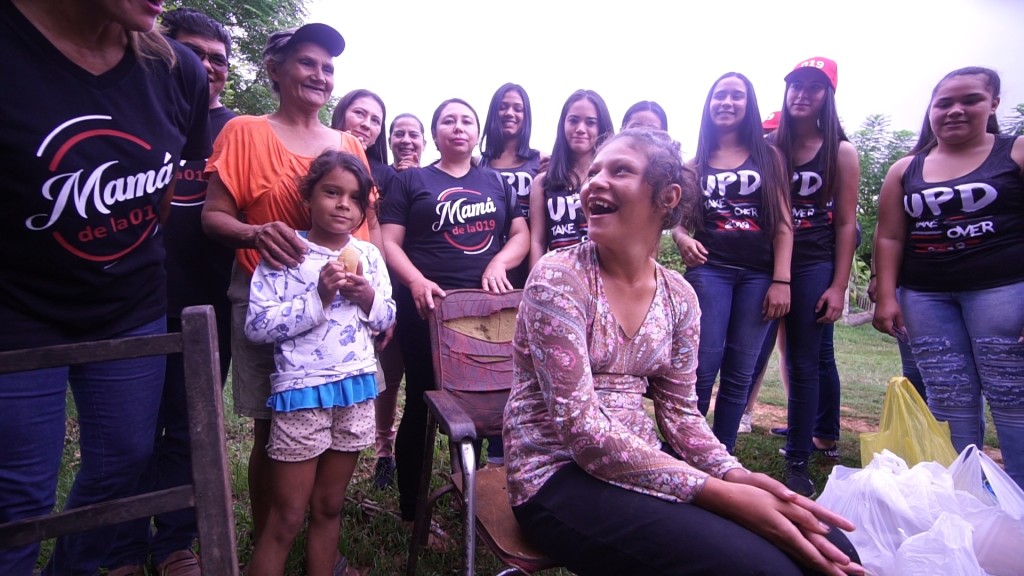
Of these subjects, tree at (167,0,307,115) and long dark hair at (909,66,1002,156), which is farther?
tree at (167,0,307,115)

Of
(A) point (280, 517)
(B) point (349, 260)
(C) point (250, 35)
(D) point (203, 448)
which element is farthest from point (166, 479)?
(C) point (250, 35)

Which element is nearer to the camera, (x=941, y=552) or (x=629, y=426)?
(x=629, y=426)

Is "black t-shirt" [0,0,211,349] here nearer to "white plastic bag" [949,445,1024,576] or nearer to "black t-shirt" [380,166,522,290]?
"black t-shirt" [380,166,522,290]

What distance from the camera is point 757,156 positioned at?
279 cm

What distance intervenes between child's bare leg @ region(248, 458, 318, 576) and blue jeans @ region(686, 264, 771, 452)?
1854mm

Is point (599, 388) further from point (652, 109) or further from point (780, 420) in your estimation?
point (780, 420)

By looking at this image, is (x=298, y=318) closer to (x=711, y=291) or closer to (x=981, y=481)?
(x=711, y=291)

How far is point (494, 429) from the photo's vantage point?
2.19m

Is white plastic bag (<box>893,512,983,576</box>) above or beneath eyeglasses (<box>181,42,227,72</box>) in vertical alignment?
beneath

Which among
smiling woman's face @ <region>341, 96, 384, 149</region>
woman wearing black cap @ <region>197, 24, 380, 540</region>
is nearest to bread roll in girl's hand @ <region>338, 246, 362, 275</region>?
woman wearing black cap @ <region>197, 24, 380, 540</region>

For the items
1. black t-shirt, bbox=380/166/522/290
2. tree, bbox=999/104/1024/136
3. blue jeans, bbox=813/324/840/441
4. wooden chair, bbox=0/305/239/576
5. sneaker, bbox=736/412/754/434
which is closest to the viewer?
wooden chair, bbox=0/305/239/576

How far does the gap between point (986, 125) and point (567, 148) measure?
6.26ft

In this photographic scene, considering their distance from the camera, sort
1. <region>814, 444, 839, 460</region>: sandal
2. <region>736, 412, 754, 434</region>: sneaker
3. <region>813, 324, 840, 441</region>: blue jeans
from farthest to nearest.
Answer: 1. <region>736, 412, 754, 434</region>: sneaker
2. <region>814, 444, 839, 460</region>: sandal
3. <region>813, 324, 840, 441</region>: blue jeans

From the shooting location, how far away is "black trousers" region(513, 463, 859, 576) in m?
1.28
